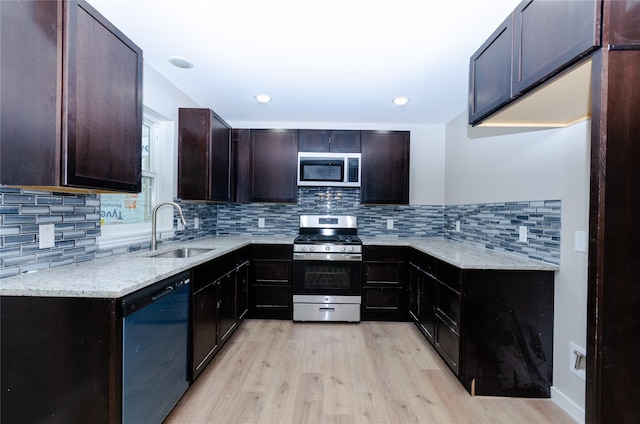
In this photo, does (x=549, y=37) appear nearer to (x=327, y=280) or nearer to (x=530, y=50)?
(x=530, y=50)

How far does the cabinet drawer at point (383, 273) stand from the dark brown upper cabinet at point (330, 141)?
1350 mm

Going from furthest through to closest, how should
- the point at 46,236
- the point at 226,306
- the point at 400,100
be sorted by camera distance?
the point at 400,100
the point at 226,306
the point at 46,236

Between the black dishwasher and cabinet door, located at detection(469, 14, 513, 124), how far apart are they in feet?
6.66

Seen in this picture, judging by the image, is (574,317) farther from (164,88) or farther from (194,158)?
(164,88)

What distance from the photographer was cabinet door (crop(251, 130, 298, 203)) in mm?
3490

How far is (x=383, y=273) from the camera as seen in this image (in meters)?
3.24

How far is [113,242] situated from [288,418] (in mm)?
1619

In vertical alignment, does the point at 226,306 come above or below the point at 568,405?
above

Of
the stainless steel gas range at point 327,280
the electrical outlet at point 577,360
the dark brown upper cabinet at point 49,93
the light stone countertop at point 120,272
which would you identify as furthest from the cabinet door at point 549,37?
the stainless steel gas range at point 327,280

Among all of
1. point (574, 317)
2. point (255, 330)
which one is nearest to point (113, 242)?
point (255, 330)

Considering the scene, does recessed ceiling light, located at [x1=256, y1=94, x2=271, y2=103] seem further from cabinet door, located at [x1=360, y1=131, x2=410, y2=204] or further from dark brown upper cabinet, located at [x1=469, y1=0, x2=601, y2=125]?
dark brown upper cabinet, located at [x1=469, y1=0, x2=601, y2=125]

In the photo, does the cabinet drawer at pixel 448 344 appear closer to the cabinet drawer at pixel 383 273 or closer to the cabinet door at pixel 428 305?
the cabinet door at pixel 428 305

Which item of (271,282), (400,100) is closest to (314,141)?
(400,100)

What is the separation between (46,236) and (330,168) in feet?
8.31
